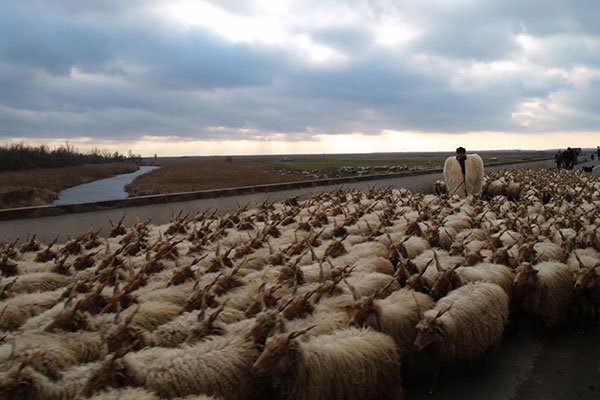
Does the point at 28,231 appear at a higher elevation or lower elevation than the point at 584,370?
higher

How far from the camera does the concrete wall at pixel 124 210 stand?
39.4 ft

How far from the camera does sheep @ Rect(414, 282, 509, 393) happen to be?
19.7 ft

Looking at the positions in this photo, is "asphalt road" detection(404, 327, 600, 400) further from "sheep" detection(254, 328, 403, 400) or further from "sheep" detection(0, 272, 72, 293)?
"sheep" detection(0, 272, 72, 293)

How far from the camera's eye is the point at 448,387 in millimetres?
6438

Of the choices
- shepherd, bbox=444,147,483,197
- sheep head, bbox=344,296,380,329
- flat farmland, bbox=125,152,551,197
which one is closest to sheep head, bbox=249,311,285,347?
sheep head, bbox=344,296,380,329

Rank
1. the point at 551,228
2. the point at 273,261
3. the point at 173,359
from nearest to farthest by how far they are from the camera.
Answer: the point at 173,359
the point at 273,261
the point at 551,228

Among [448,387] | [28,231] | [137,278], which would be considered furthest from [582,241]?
[28,231]

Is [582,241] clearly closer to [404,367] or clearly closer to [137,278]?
[404,367]

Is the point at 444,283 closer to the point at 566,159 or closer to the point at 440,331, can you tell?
the point at 440,331

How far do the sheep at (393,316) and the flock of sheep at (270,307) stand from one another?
2cm

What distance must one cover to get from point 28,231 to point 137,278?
614 cm

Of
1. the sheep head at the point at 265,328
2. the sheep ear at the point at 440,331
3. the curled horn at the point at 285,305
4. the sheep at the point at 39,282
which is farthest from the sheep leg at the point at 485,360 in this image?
the sheep at the point at 39,282

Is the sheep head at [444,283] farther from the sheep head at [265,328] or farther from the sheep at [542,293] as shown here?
the sheep head at [265,328]

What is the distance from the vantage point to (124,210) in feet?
46.0
